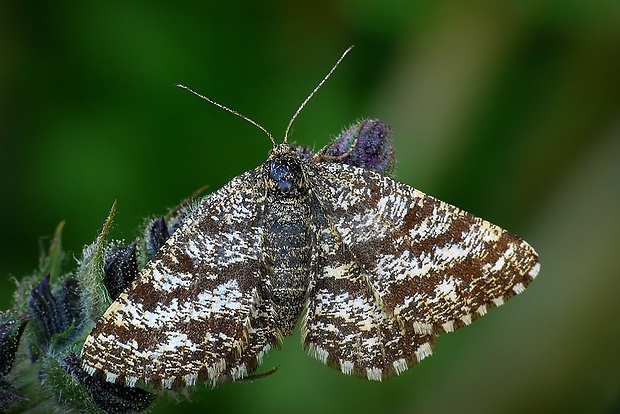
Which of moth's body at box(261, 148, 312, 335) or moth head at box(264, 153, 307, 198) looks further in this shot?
moth head at box(264, 153, 307, 198)

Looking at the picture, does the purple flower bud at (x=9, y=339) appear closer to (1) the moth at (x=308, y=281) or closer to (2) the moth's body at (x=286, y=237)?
A: (1) the moth at (x=308, y=281)

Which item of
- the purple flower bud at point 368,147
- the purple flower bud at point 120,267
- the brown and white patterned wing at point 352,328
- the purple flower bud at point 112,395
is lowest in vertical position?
the purple flower bud at point 112,395

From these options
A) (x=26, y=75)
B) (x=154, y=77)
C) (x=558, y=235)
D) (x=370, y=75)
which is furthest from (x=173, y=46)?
(x=558, y=235)

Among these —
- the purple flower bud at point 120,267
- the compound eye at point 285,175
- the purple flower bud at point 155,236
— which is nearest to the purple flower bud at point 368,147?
the compound eye at point 285,175

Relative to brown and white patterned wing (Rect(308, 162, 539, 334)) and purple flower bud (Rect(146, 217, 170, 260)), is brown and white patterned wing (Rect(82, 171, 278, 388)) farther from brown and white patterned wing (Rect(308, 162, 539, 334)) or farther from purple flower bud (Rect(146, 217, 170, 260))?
brown and white patterned wing (Rect(308, 162, 539, 334))

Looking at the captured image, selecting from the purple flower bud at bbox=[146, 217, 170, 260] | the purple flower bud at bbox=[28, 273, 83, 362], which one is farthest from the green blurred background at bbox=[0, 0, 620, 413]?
the purple flower bud at bbox=[146, 217, 170, 260]

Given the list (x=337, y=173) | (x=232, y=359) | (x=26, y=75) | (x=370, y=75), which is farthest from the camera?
(x=370, y=75)

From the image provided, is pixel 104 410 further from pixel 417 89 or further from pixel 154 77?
pixel 417 89

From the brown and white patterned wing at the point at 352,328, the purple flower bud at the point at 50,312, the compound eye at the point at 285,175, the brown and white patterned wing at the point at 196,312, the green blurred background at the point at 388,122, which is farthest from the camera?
the green blurred background at the point at 388,122
